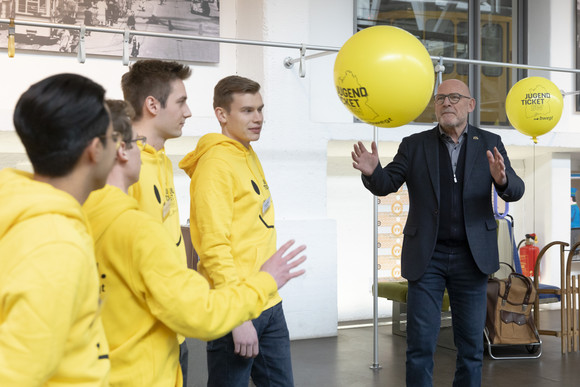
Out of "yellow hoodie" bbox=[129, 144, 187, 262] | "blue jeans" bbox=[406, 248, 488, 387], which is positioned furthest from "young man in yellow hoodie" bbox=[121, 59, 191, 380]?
"blue jeans" bbox=[406, 248, 488, 387]

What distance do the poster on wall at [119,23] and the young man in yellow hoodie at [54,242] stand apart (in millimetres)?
4518

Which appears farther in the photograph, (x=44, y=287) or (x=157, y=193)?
(x=157, y=193)

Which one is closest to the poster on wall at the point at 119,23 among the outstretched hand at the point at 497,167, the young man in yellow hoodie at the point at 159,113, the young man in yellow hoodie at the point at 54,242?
the outstretched hand at the point at 497,167

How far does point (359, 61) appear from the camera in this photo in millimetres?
3113

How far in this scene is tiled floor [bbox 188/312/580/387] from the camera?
14.6 ft

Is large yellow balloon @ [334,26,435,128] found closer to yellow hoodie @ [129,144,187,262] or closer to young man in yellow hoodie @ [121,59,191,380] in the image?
young man in yellow hoodie @ [121,59,191,380]

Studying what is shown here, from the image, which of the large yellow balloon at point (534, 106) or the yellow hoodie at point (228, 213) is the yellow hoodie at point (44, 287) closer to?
the yellow hoodie at point (228, 213)

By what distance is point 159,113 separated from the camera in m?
2.14

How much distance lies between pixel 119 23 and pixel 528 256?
4659 millimetres

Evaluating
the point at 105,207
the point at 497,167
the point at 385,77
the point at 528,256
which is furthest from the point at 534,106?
the point at 105,207

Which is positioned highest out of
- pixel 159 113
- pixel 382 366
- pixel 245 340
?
pixel 159 113

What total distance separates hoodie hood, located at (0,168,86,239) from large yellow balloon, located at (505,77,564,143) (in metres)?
4.44

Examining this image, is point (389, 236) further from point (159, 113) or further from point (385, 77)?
point (159, 113)

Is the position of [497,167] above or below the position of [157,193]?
above
